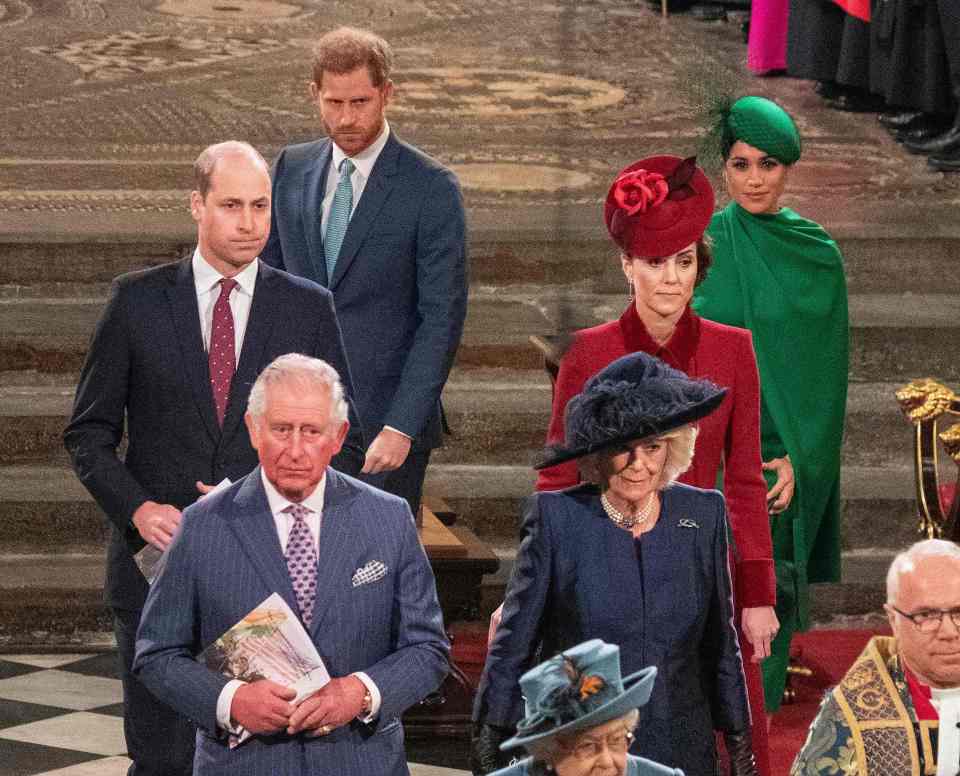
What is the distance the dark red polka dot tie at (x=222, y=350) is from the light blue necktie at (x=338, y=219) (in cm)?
79

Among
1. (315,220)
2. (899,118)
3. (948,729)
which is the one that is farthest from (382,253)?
(899,118)

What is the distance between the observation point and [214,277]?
440 centimetres

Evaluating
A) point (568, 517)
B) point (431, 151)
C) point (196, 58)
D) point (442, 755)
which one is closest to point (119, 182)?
point (431, 151)

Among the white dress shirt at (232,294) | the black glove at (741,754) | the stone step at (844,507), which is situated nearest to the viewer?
the black glove at (741,754)

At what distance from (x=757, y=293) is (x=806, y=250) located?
0.55 feet

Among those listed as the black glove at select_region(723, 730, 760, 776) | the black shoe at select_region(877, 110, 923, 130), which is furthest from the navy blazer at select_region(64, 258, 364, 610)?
the black shoe at select_region(877, 110, 923, 130)

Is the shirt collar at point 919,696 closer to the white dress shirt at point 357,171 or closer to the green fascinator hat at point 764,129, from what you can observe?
the green fascinator hat at point 764,129

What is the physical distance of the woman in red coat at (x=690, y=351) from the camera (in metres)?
4.29

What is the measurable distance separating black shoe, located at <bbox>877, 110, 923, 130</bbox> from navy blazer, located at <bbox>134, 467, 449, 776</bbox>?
246 inches

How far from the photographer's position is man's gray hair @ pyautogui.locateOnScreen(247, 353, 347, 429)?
3777mm

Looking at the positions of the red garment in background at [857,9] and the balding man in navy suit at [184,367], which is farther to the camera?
the red garment in background at [857,9]

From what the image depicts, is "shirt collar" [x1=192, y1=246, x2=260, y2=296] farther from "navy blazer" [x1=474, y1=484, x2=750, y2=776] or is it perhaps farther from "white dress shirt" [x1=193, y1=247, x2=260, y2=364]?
"navy blazer" [x1=474, y1=484, x2=750, y2=776]

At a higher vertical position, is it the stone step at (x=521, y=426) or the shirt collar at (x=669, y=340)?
the shirt collar at (x=669, y=340)

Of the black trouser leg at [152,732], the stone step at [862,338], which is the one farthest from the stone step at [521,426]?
the black trouser leg at [152,732]
